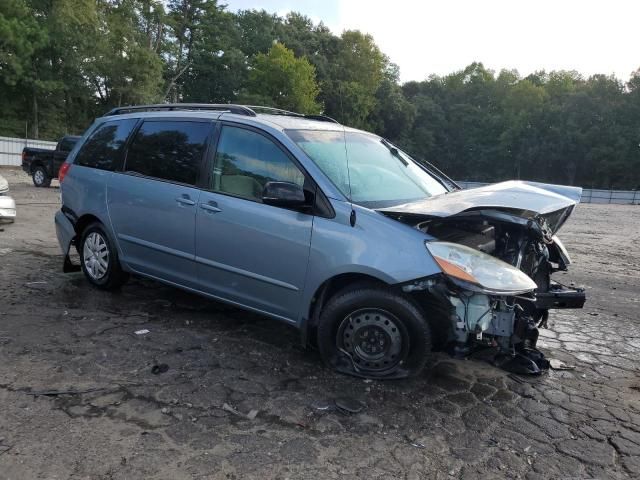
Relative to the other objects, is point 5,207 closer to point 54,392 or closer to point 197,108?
point 197,108

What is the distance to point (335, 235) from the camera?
3557mm

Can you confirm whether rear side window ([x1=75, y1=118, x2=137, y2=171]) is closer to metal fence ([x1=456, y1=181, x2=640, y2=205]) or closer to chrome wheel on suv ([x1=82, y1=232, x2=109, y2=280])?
chrome wheel on suv ([x1=82, y1=232, x2=109, y2=280])

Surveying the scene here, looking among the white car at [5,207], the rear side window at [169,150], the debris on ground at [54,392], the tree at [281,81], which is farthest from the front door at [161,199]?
the tree at [281,81]

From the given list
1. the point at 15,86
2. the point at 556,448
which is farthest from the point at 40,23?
the point at 556,448

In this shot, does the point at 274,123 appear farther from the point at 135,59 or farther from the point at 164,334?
the point at 135,59

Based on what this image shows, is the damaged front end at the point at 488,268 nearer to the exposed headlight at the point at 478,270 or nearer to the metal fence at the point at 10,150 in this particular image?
the exposed headlight at the point at 478,270

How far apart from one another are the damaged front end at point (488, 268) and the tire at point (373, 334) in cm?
15

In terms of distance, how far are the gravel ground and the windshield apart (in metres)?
1.35

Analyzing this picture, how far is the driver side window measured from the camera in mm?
3955

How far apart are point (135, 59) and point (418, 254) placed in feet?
131

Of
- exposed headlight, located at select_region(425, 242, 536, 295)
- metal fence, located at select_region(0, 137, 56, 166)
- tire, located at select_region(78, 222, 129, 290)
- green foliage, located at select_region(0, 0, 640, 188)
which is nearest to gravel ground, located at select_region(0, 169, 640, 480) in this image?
tire, located at select_region(78, 222, 129, 290)

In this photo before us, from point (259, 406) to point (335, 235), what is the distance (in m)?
1.24

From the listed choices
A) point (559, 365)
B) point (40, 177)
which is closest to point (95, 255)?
point (559, 365)

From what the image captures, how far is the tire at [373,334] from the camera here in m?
3.41
